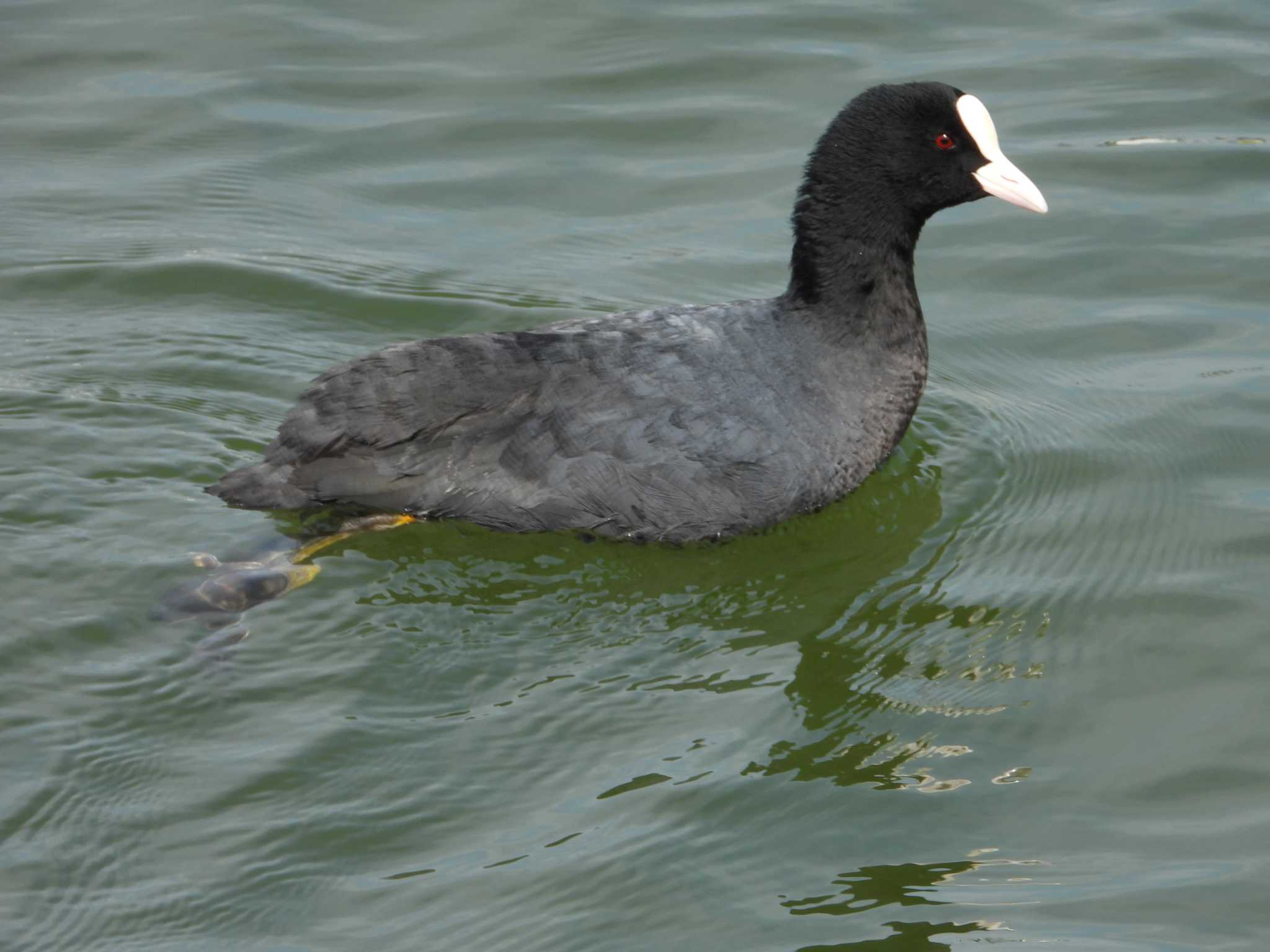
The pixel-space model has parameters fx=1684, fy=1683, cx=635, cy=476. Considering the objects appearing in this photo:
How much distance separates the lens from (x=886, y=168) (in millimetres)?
5895

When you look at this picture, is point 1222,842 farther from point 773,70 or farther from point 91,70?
point 91,70

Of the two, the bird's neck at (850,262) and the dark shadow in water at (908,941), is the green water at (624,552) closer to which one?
the dark shadow in water at (908,941)

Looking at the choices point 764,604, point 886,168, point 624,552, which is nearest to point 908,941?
point 764,604

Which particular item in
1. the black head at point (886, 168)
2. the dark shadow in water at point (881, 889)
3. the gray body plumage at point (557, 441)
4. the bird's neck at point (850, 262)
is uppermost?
the black head at point (886, 168)

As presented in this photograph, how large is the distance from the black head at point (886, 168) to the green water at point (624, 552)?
93cm

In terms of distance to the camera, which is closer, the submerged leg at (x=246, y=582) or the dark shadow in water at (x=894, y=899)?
the dark shadow in water at (x=894, y=899)

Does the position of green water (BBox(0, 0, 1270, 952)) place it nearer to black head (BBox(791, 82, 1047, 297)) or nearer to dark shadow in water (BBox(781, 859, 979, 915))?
dark shadow in water (BBox(781, 859, 979, 915))

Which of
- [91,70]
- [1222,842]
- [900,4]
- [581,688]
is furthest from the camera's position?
[900,4]

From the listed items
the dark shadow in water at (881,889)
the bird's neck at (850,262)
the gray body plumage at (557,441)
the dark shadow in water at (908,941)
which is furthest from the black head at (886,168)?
the dark shadow in water at (908,941)

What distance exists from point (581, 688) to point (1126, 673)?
5.59 ft

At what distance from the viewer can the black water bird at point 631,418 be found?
5488 mm

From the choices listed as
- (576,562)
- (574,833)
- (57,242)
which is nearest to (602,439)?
(576,562)

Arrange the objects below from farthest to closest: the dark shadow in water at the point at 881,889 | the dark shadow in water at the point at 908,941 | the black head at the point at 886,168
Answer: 1. the black head at the point at 886,168
2. the dark shadow in water at the point at 881,889
3. the dark shadow in water at the point at 908,941

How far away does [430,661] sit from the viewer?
5035 mm
